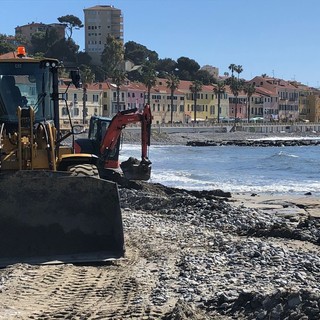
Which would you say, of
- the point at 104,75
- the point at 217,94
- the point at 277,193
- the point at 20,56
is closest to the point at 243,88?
the point at 217,94

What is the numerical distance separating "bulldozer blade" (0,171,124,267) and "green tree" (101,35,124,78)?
4868 inches

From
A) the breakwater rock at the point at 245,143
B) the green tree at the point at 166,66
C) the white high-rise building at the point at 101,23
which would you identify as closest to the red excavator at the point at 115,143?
the breakwater rock at the point at 245,143

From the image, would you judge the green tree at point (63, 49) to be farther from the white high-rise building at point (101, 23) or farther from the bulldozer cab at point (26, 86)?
the bulldozer cab at point (26, 86)

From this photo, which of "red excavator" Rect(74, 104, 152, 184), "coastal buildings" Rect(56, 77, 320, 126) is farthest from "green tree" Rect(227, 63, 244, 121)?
"red excavator" Rect(74, 104, 152, 184)

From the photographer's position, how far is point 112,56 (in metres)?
135

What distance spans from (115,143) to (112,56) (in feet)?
377

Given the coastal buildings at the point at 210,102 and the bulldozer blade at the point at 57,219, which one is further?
the coastal buildings at the point at 210,102

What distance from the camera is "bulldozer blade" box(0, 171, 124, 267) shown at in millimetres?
9961

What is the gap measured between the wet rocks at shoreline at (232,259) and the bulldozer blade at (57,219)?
3.79 feet

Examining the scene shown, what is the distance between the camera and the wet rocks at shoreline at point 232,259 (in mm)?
7723

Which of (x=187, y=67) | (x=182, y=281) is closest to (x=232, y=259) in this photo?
(x=182, y=281)

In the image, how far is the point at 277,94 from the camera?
146000 millimetres

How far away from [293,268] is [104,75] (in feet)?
419

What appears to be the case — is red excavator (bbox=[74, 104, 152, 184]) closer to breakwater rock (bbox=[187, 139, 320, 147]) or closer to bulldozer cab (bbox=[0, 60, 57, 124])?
bulldozer cab (bbox=[0, 60, 57, 124])
